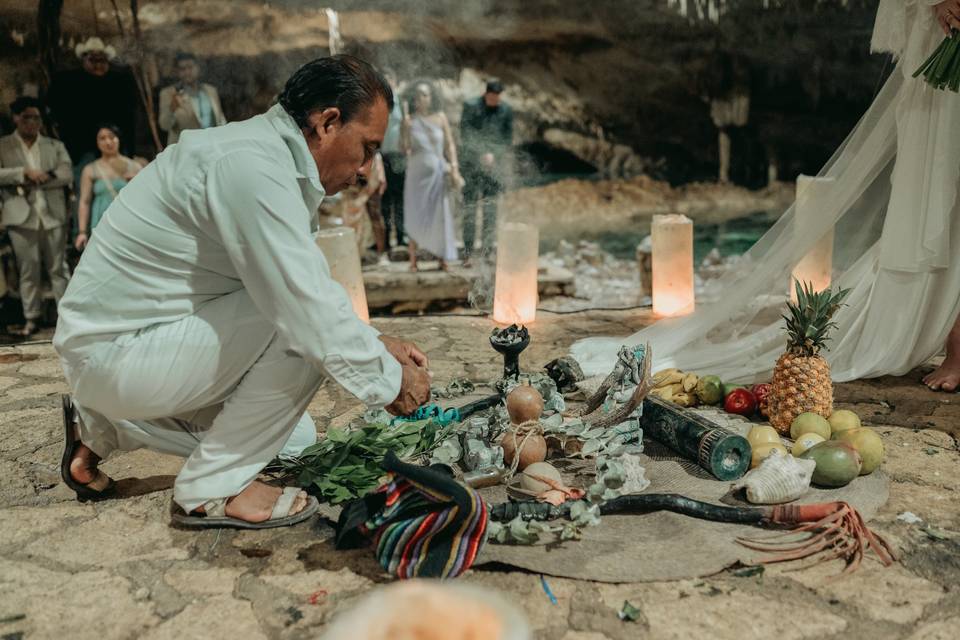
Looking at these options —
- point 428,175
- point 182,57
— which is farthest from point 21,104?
point 428,175

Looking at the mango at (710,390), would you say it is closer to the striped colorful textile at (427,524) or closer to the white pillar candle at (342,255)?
the striped colorful textile at (427,524)

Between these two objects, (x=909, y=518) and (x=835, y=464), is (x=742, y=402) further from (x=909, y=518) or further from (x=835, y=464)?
(x=909, y=518)

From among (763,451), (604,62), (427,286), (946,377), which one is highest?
(604,62)

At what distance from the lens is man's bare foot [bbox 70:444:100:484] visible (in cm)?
320

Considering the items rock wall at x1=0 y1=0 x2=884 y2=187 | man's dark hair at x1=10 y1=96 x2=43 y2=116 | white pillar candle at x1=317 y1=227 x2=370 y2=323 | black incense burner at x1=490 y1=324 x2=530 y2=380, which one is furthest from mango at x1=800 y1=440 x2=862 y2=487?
man's dark hair at x1=10 y1=96 x2=43 y2=116

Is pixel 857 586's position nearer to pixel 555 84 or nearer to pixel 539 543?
pixel 539 543

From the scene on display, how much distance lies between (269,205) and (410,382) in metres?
0.73

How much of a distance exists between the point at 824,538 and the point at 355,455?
179 centimetres

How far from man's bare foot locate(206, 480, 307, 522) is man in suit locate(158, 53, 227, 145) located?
Result: 221 inches

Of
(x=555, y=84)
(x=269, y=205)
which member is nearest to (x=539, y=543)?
(x=269, y=205)

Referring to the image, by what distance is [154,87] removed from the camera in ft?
25.6

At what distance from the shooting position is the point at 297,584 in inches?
104

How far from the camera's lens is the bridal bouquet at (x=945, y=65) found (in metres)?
3.87

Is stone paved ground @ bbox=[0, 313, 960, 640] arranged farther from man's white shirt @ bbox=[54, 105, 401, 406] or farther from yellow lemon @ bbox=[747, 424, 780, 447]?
man's white shirt @ bbox=[54, 105, 401, 406]
